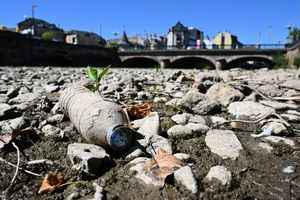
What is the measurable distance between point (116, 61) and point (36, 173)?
198ft

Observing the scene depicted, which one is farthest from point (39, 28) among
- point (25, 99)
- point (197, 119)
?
point (197, 119)

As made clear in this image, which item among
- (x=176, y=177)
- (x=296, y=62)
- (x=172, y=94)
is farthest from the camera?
(x=296, y=62)

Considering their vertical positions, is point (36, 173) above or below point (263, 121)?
below

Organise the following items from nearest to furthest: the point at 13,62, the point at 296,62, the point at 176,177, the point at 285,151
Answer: the point at 176,177, the point at 285,151, the point at 296,62, the point at 13,62

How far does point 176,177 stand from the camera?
296cm

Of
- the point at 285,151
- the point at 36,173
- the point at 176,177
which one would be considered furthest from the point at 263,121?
the point at 36,173

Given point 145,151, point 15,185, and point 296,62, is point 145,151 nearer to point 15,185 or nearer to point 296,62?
point 15,185

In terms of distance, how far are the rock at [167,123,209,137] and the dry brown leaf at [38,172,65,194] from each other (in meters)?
1.35

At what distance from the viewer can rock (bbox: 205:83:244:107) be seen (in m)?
5.72

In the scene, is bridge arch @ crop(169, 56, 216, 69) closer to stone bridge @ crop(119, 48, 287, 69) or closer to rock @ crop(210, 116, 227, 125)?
stone bridge @ crop(119, 48, 287, 69)

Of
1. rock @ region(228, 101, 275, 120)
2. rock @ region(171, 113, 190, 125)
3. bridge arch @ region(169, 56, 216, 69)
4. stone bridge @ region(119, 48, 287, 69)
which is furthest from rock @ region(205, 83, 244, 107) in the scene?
bridge arch @ region(169, 56, 216, 69)

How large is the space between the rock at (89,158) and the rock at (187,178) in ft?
2.20

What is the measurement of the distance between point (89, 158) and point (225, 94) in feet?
10.5

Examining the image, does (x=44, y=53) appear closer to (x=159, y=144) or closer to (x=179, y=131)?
(x=179, y=131)
